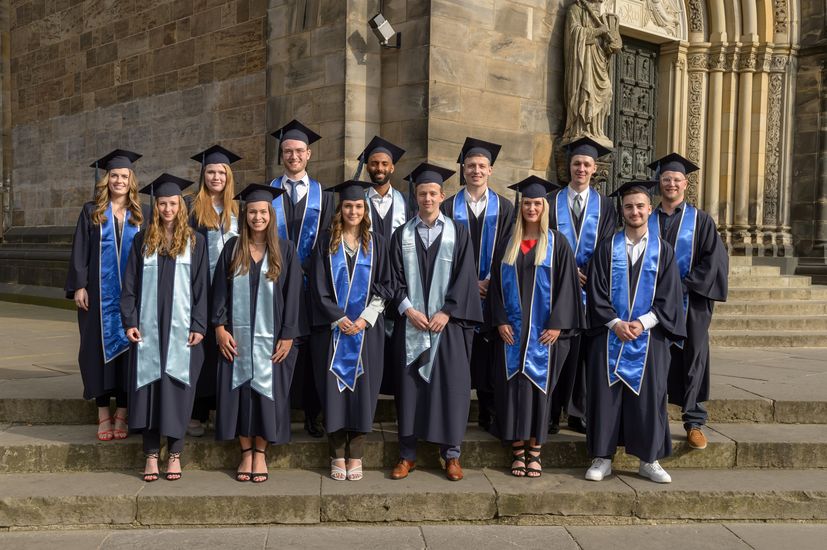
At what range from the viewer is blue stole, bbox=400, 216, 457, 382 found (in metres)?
4.71

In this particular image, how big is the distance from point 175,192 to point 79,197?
8.06 m

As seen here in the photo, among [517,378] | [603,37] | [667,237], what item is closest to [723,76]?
[603,37]

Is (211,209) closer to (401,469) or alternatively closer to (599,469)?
(401,469)

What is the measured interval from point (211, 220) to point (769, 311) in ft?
22.3

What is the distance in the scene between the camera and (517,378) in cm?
474

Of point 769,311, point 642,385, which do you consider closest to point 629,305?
point 642,385

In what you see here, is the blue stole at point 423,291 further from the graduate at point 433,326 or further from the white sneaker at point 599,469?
the white sneaker at point 599,469

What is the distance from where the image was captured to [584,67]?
845cm

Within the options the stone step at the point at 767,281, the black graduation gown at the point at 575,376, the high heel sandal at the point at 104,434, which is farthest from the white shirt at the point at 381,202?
the stone step at the point at 767,281

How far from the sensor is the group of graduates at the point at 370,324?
4602 mm

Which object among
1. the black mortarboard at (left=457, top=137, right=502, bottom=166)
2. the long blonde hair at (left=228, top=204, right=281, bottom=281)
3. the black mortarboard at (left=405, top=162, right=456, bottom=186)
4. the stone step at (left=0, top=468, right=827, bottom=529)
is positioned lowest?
the stone step at (left=0, top=468, right=827, bottom=529)

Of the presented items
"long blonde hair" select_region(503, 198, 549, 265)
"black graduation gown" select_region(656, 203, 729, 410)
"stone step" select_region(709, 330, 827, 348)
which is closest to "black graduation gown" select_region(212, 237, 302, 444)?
"long blonde hair" select_region(503, 198, 549, 265)

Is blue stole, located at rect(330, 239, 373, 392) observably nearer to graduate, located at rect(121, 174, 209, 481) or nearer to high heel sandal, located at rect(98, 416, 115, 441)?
graduate, located at rect(121, 174, 209, 481)

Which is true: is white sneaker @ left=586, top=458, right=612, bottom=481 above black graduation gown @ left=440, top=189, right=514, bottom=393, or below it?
below
